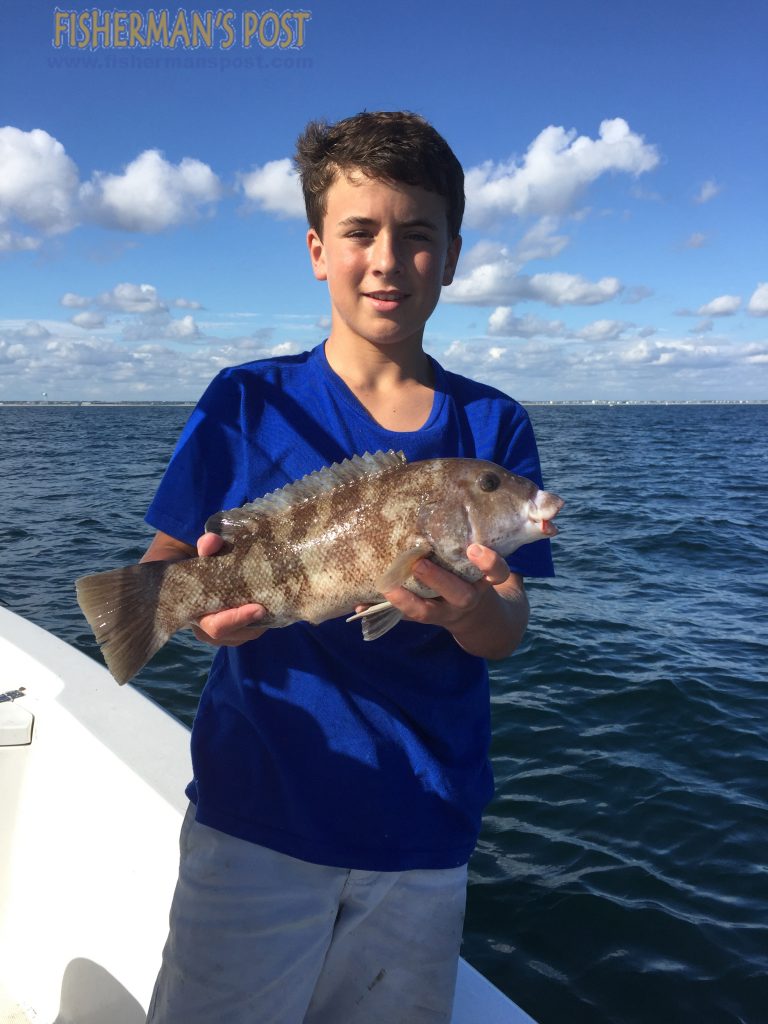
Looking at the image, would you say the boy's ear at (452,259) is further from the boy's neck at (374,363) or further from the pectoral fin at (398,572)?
the pectoral fin at (398,572)

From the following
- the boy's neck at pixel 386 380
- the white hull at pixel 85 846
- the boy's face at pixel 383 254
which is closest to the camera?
the boy's face at pixel 383 254

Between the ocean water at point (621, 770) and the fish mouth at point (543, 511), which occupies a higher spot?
the fish mouth at point (543, 511)

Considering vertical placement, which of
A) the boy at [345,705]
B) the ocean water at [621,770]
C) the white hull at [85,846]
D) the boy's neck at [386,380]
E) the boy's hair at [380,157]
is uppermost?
the boy's hair at [380,157]

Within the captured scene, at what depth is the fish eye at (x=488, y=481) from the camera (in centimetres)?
275

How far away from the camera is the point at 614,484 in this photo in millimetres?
28812

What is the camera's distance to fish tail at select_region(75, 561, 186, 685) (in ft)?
8.91

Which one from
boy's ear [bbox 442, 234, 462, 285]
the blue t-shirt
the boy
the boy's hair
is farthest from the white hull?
the boy's hair

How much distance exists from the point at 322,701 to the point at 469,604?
0.60 m

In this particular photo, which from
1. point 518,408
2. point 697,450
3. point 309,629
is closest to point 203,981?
point 309,629

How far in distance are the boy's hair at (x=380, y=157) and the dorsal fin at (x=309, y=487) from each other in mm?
1001

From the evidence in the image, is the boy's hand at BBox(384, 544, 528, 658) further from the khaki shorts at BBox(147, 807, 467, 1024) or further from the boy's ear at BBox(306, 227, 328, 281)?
the boy's ear at BBox(306, 227, 328, 281)

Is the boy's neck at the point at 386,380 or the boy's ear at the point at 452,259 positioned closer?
the boy's neck at the point at 386,380

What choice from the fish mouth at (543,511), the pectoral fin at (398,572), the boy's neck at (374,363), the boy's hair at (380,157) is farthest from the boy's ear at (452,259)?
the pectoral fin at (398,572)

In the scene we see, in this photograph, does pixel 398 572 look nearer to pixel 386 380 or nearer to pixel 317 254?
pixel 386 380
